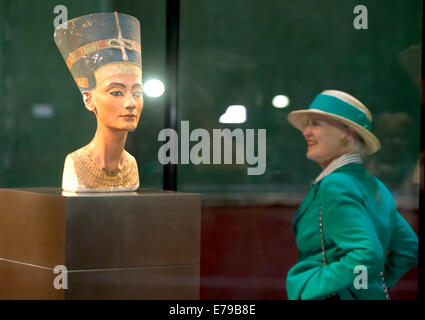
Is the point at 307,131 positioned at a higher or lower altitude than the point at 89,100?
lower

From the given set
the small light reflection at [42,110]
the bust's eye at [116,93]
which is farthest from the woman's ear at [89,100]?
the small light reflection at [42,110]

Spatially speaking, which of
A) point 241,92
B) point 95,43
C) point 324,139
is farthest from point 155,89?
point 324,139

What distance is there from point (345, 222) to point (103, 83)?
1132mm

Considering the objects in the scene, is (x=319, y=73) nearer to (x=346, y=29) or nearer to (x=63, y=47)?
(x=346, y=29)

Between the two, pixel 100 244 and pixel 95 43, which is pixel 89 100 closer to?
pixel 95 43

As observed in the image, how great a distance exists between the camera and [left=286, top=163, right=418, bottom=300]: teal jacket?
251 centimetres

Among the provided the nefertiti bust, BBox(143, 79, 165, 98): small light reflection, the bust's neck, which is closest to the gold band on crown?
the nefertiti bust

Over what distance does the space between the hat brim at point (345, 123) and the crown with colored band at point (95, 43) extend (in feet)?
2.37

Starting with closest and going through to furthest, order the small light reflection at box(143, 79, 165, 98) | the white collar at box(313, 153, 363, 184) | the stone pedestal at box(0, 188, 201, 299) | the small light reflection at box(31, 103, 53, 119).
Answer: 1. the stone pedestal at box(0, 188, 201, 299)
2. the white collar at box(313, 153, 363, 184)
3. the small light reflection at box(31, 103, 53, 119)
4. the small light reflection at box(143, 79, 165, 98)

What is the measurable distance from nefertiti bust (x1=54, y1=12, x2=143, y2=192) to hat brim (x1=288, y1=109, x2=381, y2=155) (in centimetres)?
69

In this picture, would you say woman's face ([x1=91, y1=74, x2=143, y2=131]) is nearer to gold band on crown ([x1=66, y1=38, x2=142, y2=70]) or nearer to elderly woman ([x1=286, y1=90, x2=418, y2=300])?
gold band on crown ([x1=66, y1=38, x2=142, y2=70])

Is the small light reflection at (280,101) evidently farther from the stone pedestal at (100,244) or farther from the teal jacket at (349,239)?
the stone pedestal at (100,244)

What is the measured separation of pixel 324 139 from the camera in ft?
8.85
